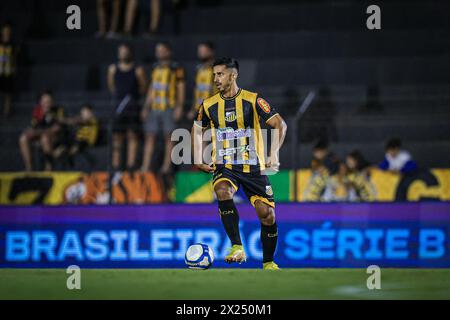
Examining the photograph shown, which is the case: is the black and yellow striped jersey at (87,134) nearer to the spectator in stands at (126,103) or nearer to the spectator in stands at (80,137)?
the spectator in stands at (80,137)

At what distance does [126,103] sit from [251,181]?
18.1 feet

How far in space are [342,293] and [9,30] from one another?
36.9 ft

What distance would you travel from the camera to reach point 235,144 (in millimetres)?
10266

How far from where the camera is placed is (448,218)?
13844 millimetres

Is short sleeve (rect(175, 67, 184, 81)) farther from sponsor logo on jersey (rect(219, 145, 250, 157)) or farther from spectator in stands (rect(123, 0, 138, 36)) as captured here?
sponsor logo on jersey (rect(219, 145, 250, 157))

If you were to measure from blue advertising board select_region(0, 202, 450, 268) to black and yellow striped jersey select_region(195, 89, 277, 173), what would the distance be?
3.73 metres

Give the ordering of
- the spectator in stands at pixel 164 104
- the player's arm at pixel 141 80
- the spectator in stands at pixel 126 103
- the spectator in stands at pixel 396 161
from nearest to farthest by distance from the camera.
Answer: the spectator in stands at pixel 396 161 → the spectator in stands at pixel 126 103 → the spectator in stands at pixel 164 104 → the player's arm at pixel 141 80

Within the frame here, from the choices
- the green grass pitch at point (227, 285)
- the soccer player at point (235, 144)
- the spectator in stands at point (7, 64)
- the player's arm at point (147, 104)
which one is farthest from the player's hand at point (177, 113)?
the soccer player at point (235, 144)

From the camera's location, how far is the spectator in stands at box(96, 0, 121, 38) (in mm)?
19266

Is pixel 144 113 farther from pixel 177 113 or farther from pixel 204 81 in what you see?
pixel 204 81

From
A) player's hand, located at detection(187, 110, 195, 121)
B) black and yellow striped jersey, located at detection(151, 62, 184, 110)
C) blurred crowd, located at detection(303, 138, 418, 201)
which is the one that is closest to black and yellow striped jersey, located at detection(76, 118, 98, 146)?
black and yellow striped jersey, located at detection(151, 62, 184, 110)

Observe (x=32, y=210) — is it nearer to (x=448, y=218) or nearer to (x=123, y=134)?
(x=123, y=134)

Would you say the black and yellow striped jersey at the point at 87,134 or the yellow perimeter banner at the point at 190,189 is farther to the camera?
the black and yellow striped jersey at the point at 87,134

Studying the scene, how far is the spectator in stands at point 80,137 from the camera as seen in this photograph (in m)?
15.7
